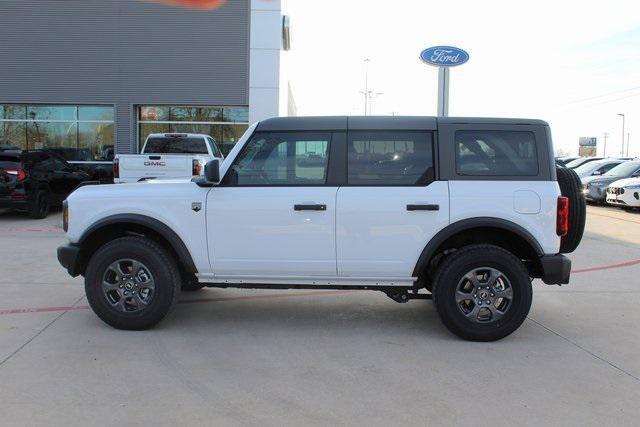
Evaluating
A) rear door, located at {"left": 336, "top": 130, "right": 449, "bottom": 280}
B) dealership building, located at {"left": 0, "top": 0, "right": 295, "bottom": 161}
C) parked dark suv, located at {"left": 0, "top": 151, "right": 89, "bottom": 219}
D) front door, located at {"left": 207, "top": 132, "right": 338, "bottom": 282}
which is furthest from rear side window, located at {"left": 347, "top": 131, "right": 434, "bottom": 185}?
dealership building, located at {"left": 0, "top": 0, "right": 295, "bottom": 161}

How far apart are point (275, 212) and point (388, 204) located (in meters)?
0.95

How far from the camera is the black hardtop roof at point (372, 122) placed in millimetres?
4934

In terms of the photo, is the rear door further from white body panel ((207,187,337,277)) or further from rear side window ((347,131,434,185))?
white body panel ((207,187,337,277))

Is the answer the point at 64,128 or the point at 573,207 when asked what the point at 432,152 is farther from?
the point at 64,128

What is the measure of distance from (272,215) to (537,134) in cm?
234

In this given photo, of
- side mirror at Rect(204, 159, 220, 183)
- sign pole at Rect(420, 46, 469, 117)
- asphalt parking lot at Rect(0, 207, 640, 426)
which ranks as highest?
sign pole at Rect(420, 46, 469, 117)

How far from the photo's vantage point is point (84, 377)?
4012 millimetres

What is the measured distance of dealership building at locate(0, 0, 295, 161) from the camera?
18766 millimetres

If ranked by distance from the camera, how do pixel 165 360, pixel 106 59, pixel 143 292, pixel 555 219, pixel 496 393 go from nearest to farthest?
pixel 496 393 → pixel 165 360 → pixel 555 219 → pixel 143 292 → pixel 106 59

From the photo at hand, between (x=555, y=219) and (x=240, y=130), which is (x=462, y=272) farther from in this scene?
(x=240, y=130)

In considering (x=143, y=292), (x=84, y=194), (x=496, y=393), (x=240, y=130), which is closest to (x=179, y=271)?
(x=143, y=292)

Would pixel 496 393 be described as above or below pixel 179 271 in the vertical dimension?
below

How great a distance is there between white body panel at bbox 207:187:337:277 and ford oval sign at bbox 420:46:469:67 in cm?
1044

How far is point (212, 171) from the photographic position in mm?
4820
